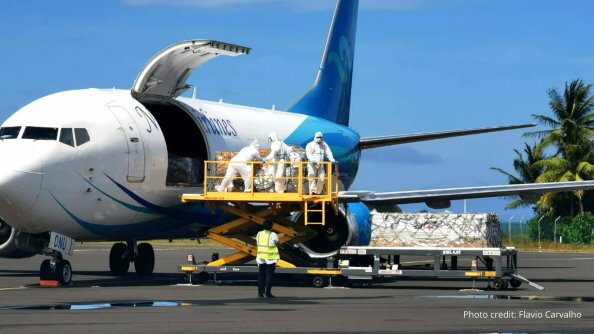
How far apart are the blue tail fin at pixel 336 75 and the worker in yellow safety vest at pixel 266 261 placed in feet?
46.7

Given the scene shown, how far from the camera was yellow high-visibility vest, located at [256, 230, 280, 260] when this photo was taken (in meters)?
20.0

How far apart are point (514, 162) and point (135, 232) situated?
44500mm

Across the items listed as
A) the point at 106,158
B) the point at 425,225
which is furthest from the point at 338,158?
the point at 106,158

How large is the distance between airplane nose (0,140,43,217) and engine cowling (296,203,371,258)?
291 inches

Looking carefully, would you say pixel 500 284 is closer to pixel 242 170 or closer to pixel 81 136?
pixel 242 170

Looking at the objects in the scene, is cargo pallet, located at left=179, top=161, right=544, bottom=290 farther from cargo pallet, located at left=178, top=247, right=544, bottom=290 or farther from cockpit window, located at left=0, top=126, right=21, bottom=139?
cockpit window, located at left=0, top=126, right=21, bottom=139

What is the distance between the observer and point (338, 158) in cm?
3231

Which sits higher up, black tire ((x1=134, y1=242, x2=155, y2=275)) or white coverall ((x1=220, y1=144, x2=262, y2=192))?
white coverall ((x1=220, y1=144, x2=262, y2=192))

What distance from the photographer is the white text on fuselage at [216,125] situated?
2564 cm

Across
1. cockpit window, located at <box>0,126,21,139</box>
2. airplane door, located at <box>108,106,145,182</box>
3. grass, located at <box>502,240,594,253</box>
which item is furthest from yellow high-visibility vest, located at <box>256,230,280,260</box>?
grass, located at <box>502,240,594,253</box>

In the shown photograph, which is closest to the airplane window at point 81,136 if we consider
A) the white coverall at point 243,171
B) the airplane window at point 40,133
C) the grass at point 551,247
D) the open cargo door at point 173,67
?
the airplane window at point 40,133

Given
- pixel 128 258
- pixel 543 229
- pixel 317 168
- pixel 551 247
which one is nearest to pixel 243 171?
pixel 317 168

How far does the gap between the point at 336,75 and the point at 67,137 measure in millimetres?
15591

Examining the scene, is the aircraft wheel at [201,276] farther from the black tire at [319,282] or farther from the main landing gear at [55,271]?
the main landing gear at [55,271]
